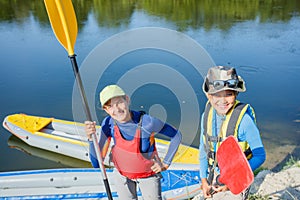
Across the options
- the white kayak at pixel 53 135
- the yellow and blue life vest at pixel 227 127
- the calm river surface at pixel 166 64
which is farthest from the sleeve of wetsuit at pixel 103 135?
the white kayak at pixel 53 135

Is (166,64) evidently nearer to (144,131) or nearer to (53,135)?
(53,135)

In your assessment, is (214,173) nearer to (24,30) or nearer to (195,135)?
(195,135)

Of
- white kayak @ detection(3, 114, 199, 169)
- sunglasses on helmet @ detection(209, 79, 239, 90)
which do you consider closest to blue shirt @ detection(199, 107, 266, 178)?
sunglasses on helmet @ detection(209, 79, 239, 90)

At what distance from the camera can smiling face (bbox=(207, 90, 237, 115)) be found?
1.71 metres

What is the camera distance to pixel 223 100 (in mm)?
1729

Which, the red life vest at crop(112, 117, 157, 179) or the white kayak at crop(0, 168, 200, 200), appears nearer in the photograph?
the red life vest at crop(112, 117, 157, 179)

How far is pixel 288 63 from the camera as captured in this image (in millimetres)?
8289

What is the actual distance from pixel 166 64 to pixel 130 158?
20.7 ft

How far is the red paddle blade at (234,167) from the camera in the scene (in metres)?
1.61

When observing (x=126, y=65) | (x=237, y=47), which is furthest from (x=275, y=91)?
(x=126, y=65)

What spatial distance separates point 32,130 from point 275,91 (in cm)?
492

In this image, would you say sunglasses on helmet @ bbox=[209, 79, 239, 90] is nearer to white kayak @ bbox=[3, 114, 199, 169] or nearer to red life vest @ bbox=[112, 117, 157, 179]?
red life vest @ bbox=[112, 117, 157, 179]

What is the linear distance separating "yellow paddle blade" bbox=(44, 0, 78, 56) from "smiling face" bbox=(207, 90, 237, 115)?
98 centimetres

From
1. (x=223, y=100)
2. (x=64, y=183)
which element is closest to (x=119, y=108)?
(x=223, y=100)
